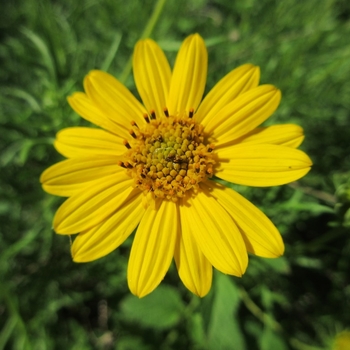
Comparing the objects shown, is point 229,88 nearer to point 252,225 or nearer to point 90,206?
point 252,225

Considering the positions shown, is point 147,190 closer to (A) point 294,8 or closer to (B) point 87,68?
(B) point 87,68

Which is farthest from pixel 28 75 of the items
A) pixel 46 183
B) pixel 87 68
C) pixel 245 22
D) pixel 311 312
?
pixel 311 312

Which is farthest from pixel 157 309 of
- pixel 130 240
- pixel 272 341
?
pixel 272 341

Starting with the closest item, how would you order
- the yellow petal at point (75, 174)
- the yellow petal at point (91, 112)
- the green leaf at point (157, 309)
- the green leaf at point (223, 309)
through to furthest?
1. the yellow petal at point (75, 174)
2. the yellow petal at point (91, 112)
3. the green leaf at point (223, 309)
4. the green leaf at point (157, 309)

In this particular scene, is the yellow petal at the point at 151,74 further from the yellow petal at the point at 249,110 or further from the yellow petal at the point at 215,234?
the yellow petal at the point at 215,234

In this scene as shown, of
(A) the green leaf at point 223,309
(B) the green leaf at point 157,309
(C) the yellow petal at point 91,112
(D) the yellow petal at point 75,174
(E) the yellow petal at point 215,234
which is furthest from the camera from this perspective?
(B) the green leaf at point 157,309

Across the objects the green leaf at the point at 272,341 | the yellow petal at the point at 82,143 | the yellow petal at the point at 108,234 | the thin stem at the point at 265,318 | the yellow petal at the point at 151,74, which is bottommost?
the green leaf at the point at 272,341

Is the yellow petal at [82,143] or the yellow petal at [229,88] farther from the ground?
the yellow petal at [229,88]

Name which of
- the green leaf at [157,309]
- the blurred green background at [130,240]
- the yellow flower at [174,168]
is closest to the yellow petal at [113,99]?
the yellow flower at [174,168]
